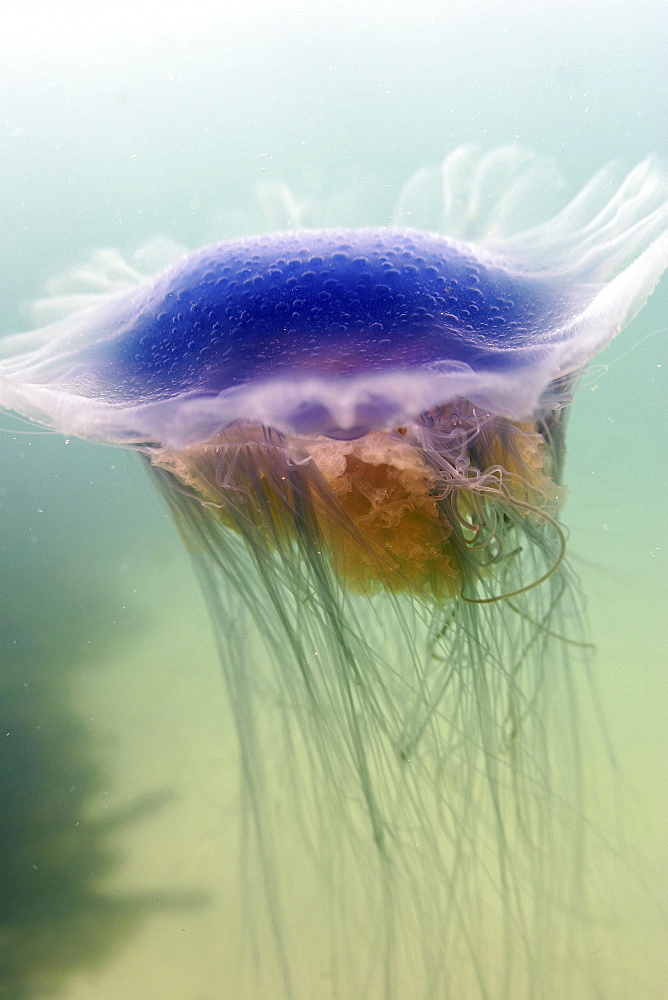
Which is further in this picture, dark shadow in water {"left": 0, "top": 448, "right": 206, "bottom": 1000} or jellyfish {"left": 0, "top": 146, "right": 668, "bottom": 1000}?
dark shadow in water {"left": 0, "top": 448, "right": 206, "bottom": 1000}

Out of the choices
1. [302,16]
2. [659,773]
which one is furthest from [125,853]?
[302,16]

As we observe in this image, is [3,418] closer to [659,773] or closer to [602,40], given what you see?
[602,40]

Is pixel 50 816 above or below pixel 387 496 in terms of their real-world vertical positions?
below

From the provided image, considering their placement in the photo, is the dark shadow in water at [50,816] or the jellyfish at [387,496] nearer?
the jellyfish at [387,496]
